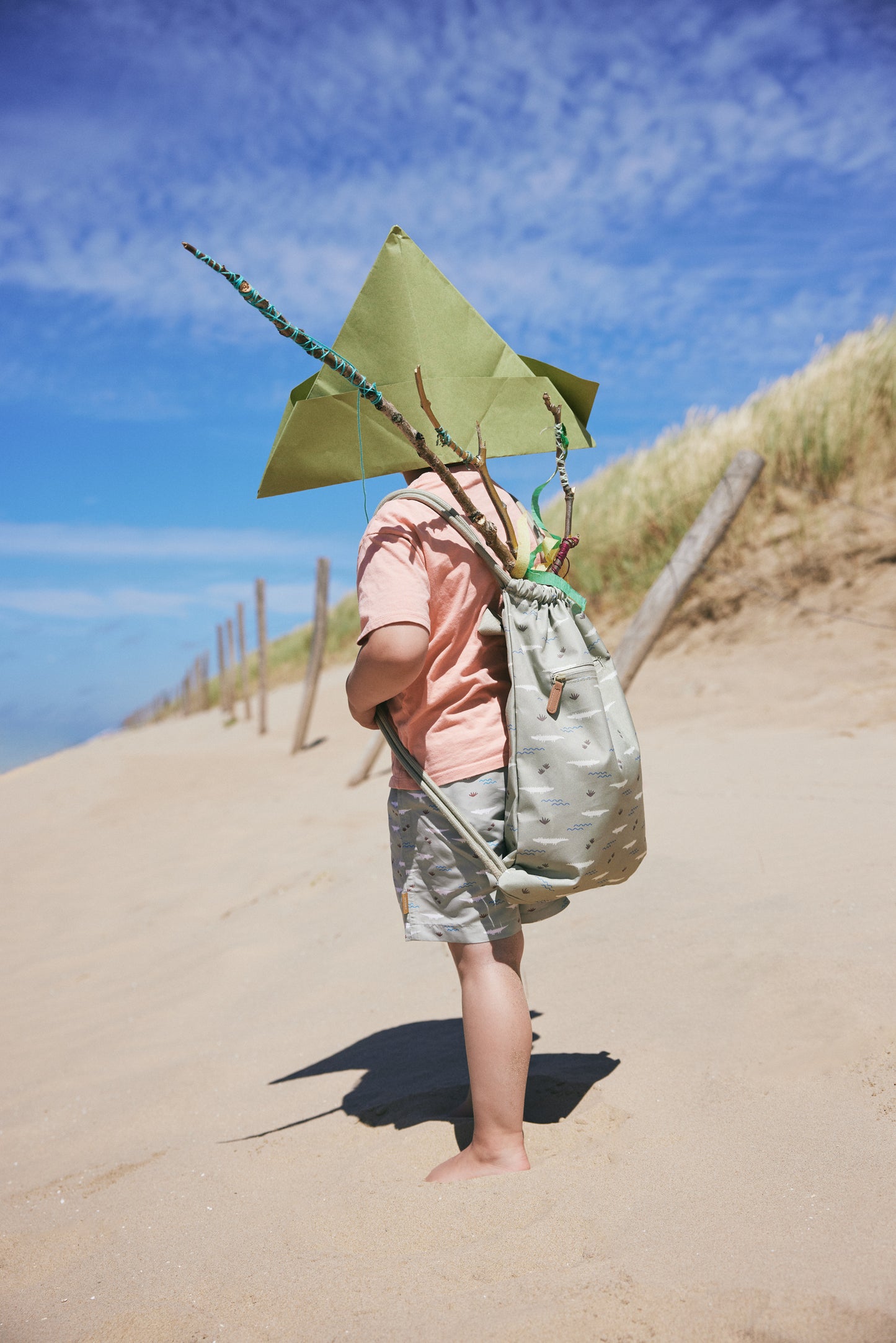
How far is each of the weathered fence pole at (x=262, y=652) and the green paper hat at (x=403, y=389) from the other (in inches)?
467

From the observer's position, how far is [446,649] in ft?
6.29

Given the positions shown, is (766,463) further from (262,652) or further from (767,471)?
Result: (262,652)

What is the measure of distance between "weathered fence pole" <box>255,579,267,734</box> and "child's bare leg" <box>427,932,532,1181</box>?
1209 centimetres

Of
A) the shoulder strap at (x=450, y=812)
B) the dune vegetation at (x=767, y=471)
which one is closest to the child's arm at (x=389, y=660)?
the shoulder strap at (x=450, y=812)

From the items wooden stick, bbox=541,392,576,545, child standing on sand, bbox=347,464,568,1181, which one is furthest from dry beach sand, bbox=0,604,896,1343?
wooden stick, bbox=541,392,576,545

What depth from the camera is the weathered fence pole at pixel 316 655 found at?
10.8m

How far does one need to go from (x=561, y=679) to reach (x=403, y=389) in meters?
0.77

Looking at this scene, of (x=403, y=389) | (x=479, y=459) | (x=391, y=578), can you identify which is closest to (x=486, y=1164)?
(x=391, y=578)

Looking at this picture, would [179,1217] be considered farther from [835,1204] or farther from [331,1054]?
[835,1204]

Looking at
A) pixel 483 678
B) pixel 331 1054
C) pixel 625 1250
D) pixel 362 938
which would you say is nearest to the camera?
pixel 625 1250

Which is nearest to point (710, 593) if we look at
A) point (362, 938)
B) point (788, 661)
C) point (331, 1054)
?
point (788, 661)

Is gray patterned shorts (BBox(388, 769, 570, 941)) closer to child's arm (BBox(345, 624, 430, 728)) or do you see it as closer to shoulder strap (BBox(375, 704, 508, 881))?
shoulder strap (BBox(375, 704, 508, 881))

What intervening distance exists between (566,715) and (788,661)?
6.00 m

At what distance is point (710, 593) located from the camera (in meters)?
8.73
